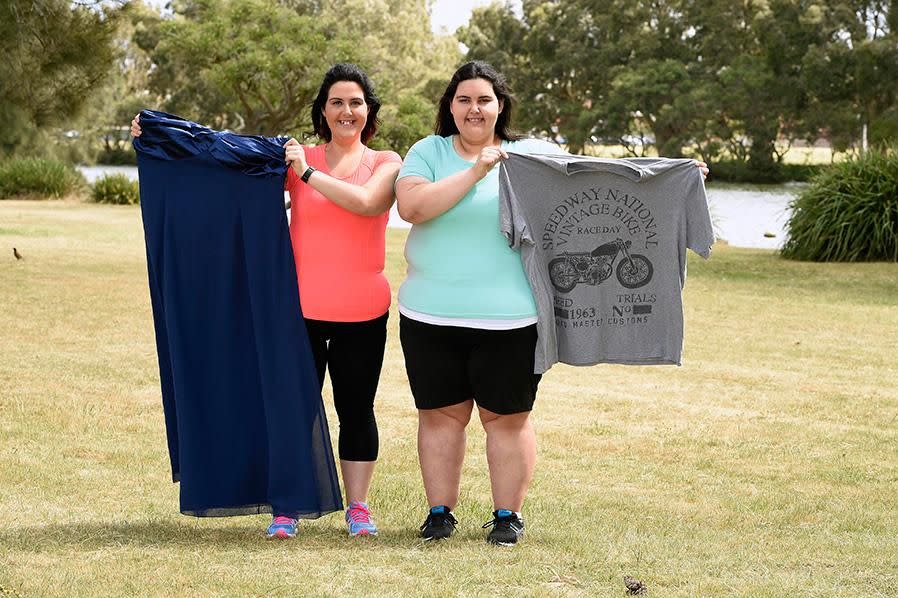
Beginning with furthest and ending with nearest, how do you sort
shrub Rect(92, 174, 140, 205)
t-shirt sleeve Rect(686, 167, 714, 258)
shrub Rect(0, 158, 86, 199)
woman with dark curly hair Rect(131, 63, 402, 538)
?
shrub Rect(0, 158, 86, 199), shrub Rect(92, 174, 140, 205), t-shirt sleeve Rect(686, 167, 714, 258), woman with dark curly hair Rect(131, 63, 402, 538)

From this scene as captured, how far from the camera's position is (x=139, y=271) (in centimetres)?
1517

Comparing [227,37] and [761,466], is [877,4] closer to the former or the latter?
[227,37]

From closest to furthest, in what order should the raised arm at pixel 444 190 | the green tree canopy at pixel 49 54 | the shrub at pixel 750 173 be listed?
the raised arm at pixel 444 190 → the green tree canopy at pixel 49 54 → the shrub at pixel 750 173

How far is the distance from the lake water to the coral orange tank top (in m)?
9.23

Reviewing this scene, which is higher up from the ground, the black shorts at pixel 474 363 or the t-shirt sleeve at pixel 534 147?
the t-shirt sleeve at pixel 534 147

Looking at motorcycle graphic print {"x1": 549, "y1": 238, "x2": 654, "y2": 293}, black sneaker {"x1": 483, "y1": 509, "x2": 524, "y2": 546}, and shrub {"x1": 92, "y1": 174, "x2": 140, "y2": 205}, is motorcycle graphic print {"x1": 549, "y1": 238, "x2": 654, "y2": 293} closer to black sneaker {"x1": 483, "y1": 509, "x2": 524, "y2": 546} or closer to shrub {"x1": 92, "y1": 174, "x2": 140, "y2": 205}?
black sneaker {"x1": 483, "y1": 509, "x2": 524, "y2": 546}

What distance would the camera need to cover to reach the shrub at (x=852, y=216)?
54.4 feet

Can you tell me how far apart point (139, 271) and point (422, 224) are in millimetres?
11554

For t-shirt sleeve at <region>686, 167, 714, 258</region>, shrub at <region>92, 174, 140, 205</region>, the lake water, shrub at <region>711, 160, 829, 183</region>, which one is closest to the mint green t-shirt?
t-shirt sleeve at <region>686, 167, 714, 258</region>

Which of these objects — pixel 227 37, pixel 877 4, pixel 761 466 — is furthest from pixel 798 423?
pixel 877 4

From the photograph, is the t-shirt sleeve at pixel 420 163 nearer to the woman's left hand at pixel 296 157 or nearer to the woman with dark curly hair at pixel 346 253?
the woman with dark curly hair at pixel 346 253

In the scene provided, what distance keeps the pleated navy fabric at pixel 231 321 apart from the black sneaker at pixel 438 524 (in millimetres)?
334

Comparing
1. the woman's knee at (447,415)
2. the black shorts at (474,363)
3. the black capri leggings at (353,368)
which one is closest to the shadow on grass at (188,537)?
the black capri leggings at (353,368)

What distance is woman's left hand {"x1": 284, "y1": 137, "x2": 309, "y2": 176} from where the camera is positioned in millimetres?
4195
